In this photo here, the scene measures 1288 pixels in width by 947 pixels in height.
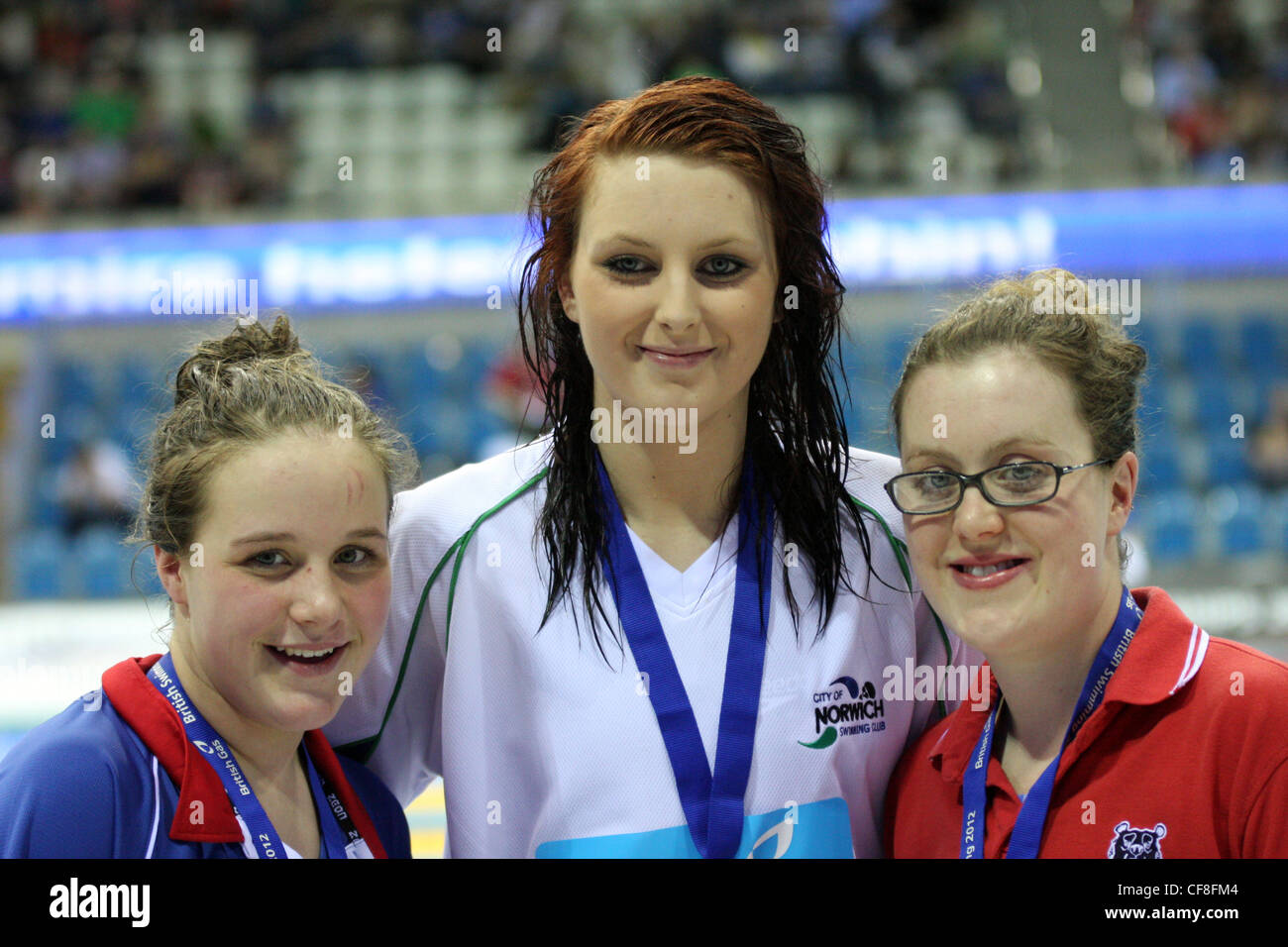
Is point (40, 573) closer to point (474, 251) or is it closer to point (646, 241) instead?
point (474, 251)

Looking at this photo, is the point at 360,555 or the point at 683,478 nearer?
the point at 360,555

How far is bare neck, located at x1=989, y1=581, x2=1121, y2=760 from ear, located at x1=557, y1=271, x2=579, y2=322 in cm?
77

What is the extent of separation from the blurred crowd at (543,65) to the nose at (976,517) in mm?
7423

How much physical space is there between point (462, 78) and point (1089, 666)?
389 inches

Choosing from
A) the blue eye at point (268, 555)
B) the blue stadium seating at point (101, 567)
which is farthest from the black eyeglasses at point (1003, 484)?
the blue stadium seating at point (101, 567)

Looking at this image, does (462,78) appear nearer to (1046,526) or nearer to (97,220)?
(97,220)

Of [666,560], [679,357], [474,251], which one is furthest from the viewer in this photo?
[474,251]

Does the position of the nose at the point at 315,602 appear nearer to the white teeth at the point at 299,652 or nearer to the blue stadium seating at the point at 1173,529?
the white teeth at the point at 299,652

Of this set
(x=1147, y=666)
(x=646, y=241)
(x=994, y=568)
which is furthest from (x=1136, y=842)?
(x=646, y=241)

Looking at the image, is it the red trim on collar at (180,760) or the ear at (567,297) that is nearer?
the red trim on collar at (180,760)

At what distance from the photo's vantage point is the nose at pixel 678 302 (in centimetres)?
176

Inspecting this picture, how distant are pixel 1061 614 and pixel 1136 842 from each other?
290 mm

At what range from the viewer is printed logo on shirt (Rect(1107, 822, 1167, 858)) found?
1.59m

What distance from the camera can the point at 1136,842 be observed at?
160 centimetres
